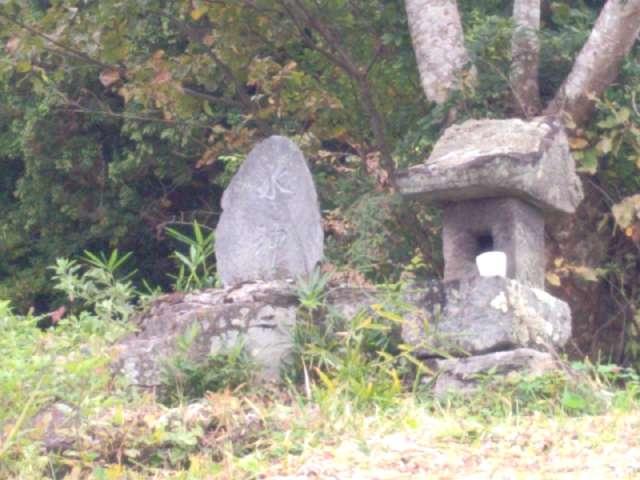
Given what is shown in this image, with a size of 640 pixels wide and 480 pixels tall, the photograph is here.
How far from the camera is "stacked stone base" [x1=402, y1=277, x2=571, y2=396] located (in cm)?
595

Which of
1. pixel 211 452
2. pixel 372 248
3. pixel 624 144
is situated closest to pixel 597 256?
pixel 624 144

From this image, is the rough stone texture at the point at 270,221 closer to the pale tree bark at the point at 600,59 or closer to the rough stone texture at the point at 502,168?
the rough stone texture at the point at 502,168

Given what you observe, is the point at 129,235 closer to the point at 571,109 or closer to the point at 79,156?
the point at 79,156

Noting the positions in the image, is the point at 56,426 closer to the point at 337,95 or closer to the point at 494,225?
the point at 494,225

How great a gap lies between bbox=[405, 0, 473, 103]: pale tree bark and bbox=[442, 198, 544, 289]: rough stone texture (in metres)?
1.65

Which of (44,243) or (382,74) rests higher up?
(382,74)

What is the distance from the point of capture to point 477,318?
611 cm

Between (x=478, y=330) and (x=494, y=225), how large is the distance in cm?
69

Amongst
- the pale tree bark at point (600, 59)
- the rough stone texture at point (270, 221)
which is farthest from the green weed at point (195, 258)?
the pale tree bark at point (600, 59)

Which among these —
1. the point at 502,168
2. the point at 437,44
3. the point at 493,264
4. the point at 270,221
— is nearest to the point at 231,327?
the point at 270,221

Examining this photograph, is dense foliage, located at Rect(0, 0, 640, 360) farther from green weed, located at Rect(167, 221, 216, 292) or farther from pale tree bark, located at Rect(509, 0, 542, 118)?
green weed, located at Rect(167, 221, 216, 292)

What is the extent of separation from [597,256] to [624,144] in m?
0.71

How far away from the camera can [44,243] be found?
13.1 m

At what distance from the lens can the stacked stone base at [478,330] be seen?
19.5ft
